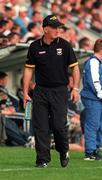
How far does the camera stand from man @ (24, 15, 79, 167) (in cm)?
1212

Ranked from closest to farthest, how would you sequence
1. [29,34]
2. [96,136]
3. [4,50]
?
[96,136] → [4,50] → [29,34]

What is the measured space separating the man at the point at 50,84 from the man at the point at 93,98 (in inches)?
65.2

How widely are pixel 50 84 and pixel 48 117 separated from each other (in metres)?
0.49

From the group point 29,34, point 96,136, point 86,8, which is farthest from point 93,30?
point 96,136

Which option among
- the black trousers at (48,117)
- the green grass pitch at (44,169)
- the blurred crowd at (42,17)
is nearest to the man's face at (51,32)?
the black trousers at (48,117)

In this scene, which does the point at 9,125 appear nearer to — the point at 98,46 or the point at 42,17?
the point at 98,46

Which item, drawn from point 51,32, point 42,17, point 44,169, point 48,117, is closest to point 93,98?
point 48,117

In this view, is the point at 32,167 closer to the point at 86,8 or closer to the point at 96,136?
the point at 96,136

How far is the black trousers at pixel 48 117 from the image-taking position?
39.9 ft

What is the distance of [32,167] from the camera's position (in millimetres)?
12336

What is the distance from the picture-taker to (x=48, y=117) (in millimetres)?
12273

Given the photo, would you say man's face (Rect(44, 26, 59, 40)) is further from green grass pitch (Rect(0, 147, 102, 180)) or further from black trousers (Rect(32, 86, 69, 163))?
green grass pitch (Rect(0, 147, 102, 180))

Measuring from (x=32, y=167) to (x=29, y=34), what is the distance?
9247mm

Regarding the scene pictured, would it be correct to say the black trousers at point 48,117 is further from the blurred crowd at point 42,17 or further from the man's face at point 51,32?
the blurred crowd at point 42,17
